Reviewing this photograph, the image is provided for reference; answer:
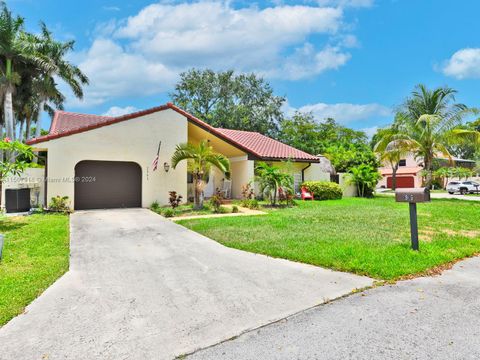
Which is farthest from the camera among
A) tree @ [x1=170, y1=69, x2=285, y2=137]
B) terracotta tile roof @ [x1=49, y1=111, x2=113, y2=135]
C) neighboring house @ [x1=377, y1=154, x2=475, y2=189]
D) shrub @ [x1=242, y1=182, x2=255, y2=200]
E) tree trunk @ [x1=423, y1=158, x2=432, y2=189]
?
neighboring house @ [x1=377, y1=154, x2=475, y2=189]

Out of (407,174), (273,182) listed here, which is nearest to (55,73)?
(273,182)

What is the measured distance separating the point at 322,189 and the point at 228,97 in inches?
953

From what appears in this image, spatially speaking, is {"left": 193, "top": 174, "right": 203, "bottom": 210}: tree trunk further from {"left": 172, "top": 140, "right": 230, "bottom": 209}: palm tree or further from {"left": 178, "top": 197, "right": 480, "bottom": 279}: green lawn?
{"left": 178, "top": 197, "right": 480, "bottom": 279}: green lawn

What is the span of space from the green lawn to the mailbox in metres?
1.11

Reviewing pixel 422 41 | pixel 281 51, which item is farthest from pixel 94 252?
pixel 422 41

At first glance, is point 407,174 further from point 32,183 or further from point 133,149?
point 32,183

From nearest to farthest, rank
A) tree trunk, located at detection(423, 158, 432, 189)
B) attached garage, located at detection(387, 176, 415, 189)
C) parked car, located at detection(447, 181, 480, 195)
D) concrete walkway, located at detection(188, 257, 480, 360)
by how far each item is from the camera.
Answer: concrete walkway, located at detection(188, 257, 480, 360)
tree trunk, located at detection(423, 158, 432, 189)
parked car, located at detection(447, 181, 480, 195)
attached garage, located at detection(387, 176, 415, 189)

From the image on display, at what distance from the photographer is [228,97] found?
131 feet

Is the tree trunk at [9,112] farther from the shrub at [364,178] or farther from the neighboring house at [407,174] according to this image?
the neighboring house at [407,174]

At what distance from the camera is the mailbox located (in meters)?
6.18

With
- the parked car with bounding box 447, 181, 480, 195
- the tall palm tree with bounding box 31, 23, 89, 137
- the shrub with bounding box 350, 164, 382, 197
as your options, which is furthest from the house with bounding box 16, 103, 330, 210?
the parked car with bounding box 447, 181, 480, 195

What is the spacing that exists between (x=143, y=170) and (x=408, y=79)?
69.9ft

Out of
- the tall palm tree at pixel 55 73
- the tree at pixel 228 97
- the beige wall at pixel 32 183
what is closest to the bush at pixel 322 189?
the beige wall at pixel 32 183

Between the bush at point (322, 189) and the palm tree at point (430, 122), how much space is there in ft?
18.5
